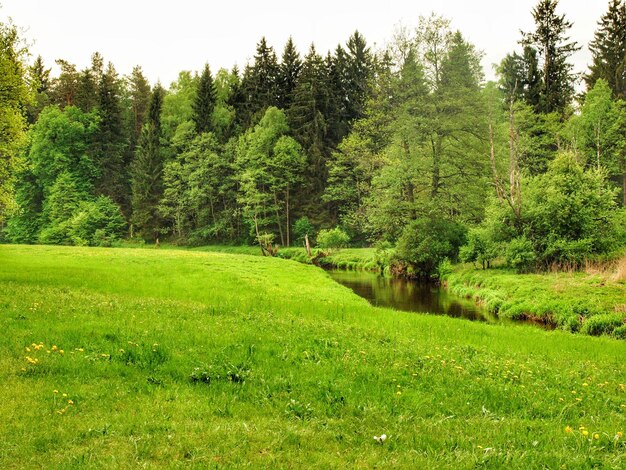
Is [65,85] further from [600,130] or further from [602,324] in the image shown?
[602,324]

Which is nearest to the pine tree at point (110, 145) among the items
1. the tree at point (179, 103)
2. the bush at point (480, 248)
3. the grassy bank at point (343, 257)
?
the tree at point (179, 103)

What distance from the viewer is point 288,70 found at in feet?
214

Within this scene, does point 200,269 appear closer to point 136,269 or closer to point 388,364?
point 136,269

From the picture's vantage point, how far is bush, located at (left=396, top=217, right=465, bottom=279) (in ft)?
106

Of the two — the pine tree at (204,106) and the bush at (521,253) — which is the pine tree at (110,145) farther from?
the bush at (521,253)

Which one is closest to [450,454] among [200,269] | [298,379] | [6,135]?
[298,379]

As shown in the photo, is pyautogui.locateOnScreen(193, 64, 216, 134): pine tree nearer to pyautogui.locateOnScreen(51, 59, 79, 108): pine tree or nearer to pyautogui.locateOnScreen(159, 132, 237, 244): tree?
pyautogui.locateOnScreen(159, 132, 237, 244): tree

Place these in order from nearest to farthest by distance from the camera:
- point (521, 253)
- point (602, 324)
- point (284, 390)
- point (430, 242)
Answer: point (284, 390) → point (602, 324) → point (521, 253) → point (430, 242)

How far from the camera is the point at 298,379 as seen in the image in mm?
7668

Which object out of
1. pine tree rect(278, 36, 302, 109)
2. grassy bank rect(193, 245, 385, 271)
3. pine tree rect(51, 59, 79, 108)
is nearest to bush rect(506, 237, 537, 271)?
grassy bank rect(193, 245, 385, 271)

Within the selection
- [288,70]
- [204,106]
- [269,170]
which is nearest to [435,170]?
[269,170]

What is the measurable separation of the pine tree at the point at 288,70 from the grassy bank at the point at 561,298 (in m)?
47.4

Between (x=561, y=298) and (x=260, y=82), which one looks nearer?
(x=561, y=298)

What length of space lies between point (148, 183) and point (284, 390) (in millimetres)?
63955
